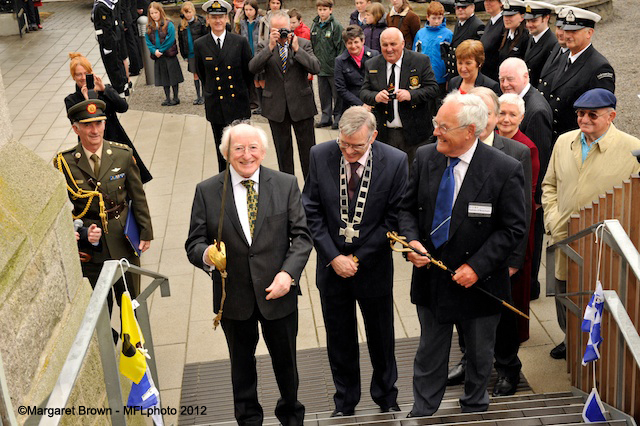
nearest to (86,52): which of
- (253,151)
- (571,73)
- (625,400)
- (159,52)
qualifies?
(159,52)

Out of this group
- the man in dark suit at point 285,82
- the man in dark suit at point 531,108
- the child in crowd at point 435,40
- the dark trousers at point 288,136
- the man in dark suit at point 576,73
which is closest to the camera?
the man in dark suit at point 531,108

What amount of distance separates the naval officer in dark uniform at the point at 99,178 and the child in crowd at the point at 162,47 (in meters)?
7.82

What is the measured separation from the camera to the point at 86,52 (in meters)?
18.4

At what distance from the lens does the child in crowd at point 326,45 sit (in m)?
11.3

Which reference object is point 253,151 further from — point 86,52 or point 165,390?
point 86,52

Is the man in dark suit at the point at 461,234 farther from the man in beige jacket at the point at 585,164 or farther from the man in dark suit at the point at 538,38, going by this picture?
the man in dark suit at the point at 538,38

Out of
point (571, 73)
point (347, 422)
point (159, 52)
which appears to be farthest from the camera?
point (159, 52)

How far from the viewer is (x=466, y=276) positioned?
4688 mm

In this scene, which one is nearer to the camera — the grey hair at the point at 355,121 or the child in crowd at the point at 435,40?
the grey hair at the point at 355,121

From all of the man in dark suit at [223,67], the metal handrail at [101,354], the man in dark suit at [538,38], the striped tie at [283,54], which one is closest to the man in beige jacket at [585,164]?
the man in dark suit at [538,38]

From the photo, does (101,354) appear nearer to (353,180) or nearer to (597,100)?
(353,180)

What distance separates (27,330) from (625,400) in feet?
10.2

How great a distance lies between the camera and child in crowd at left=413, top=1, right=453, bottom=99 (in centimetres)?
972

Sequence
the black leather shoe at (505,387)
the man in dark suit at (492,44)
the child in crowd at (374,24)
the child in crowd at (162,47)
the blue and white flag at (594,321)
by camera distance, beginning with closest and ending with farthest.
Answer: the blue and white flag at (594,321) → the black leather shoe at (505,387) → the man in dark suit at (492,44) → the child in crowd at (374,24) → the child in crowd at (162,47)
